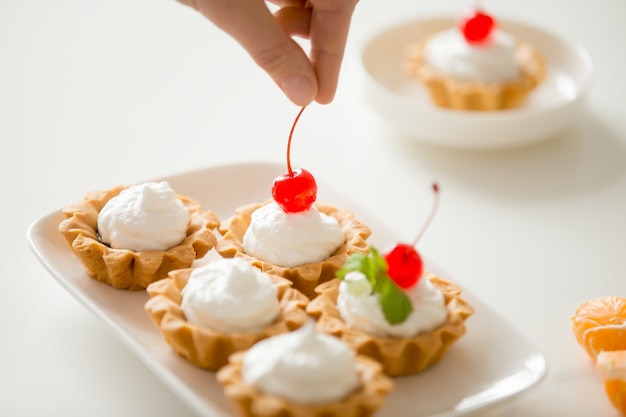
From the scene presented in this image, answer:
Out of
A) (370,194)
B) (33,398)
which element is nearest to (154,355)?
(33,398)

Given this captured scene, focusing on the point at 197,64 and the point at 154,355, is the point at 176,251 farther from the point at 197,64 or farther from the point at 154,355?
the point at 197,64

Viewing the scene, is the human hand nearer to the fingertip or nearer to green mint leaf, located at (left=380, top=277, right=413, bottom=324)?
the fingertip

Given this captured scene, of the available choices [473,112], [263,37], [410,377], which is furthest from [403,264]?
[473,112]

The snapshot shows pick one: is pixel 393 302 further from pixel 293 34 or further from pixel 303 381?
pixel 293 34

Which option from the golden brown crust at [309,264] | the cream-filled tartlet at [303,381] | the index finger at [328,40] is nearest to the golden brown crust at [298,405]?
the cream-filled tartlet at [303,381]

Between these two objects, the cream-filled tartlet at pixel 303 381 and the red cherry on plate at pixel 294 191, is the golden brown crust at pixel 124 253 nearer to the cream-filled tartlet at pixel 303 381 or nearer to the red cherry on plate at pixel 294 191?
the red cherry on plate at pixel 294 191
